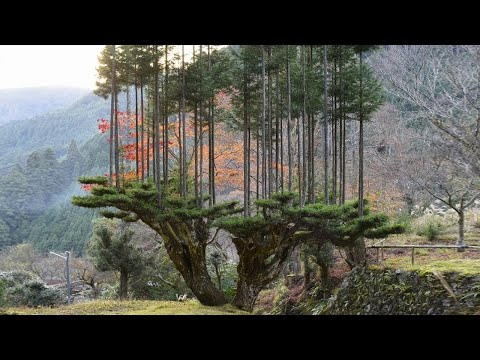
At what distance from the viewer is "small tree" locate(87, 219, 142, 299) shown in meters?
6.62

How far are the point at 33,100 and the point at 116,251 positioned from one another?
4.64 metres

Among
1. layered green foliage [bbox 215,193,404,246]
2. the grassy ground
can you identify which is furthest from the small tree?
layered green foliage [bbox 215,193,404,246]

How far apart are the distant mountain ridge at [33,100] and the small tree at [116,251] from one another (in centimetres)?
370

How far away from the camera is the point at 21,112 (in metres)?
9.15

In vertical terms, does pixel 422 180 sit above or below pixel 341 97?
below

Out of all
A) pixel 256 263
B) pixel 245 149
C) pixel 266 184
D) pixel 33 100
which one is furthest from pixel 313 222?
pixel 33 100

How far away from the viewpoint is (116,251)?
21.8ft

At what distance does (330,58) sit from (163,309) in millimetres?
3612

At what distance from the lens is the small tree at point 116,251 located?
662 cm

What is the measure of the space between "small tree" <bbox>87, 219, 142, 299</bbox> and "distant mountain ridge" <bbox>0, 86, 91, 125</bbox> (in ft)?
12.1

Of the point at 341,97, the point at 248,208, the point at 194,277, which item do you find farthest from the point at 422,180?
the point at 194,277
